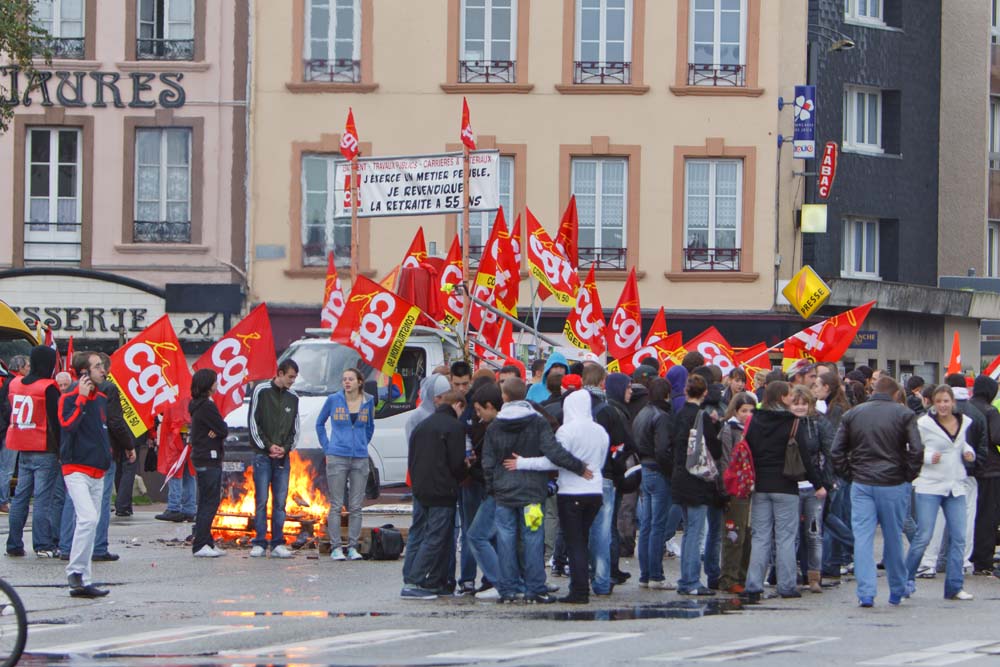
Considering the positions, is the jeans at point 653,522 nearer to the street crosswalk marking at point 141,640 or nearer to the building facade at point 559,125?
the street crosswalk marking at point 141,640

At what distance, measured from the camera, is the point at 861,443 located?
1415 cm

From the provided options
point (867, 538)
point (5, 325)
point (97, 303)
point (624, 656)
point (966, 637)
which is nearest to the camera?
point (624, 656)

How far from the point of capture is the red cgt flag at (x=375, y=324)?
2020cm

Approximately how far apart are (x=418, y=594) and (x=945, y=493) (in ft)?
13.7

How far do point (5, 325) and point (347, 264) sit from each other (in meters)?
8.47

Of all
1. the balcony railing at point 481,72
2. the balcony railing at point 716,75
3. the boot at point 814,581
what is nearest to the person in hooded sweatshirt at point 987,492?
the boot at point 814,581

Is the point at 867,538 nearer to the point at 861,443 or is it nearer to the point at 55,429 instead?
the point at 861,443

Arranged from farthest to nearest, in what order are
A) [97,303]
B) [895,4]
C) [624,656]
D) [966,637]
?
[895,4]
[97,303]
[966,637]
[624,656]

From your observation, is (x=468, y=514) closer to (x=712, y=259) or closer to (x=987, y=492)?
(x=987, y=492)

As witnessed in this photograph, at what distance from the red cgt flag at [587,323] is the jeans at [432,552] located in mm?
9730

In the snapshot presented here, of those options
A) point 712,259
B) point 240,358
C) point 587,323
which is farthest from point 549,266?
point 712,259

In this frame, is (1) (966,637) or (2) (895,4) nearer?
(1) (966,637)

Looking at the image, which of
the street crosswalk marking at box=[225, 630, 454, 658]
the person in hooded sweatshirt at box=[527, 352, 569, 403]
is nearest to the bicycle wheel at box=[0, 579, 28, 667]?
the street crosswalk marking at box=[225, 630, 454, 658]

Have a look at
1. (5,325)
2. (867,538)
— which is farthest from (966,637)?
(5,325)
